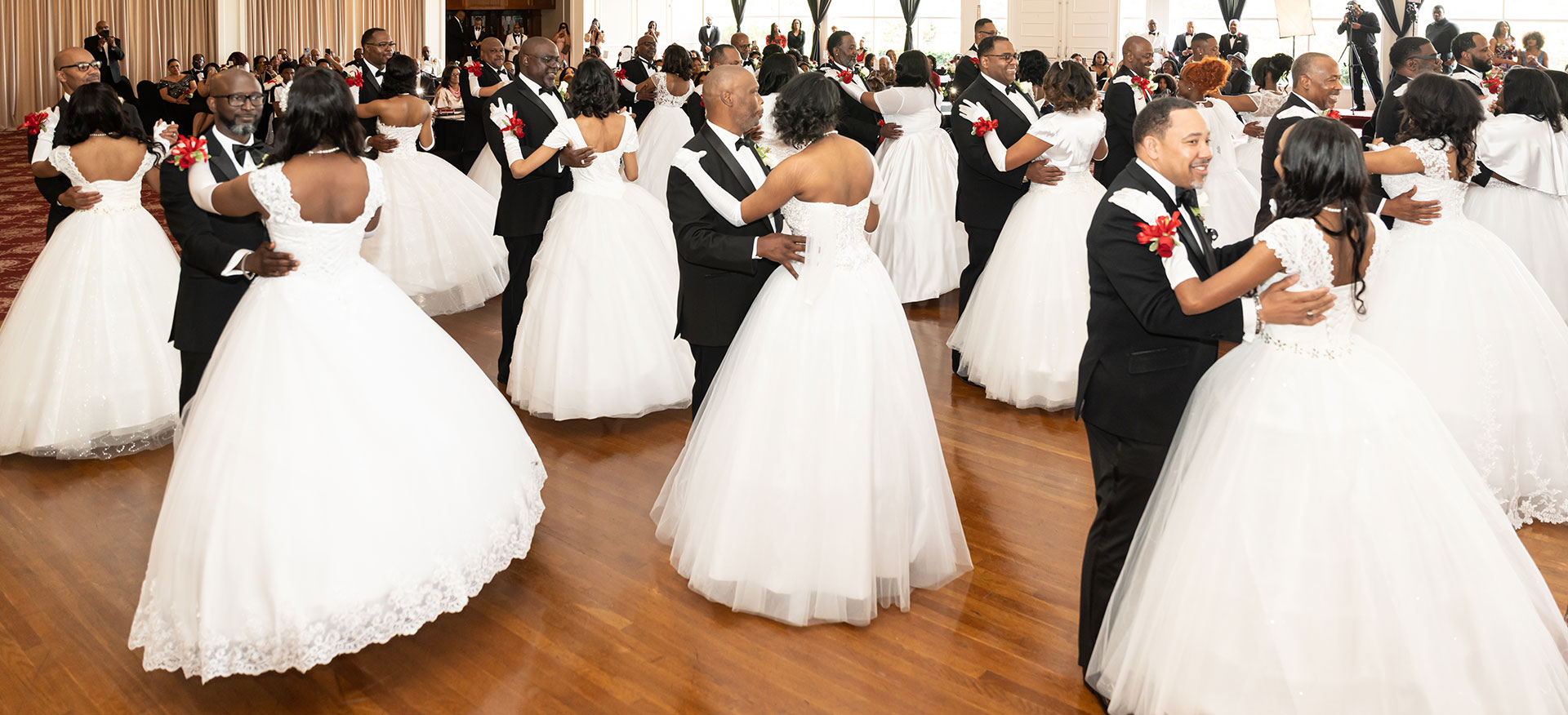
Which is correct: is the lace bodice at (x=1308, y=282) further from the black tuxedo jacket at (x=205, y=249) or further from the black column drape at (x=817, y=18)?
the black column drape at (x=817, y=18)

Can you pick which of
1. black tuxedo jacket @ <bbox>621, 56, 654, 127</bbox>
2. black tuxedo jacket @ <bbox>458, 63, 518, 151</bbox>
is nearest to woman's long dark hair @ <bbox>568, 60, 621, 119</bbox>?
black tuxedo jacket @ <bbox>458, 63, 518, 151</bbox>

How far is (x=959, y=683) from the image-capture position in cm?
300

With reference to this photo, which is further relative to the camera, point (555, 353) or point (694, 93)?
point (694, 93)

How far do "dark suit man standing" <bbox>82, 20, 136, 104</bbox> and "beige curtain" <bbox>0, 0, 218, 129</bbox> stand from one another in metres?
1.44

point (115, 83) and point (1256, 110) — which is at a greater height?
point (115, 83)

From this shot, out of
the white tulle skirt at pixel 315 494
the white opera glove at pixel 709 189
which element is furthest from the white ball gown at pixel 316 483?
the white opera glove at pixel 709 189

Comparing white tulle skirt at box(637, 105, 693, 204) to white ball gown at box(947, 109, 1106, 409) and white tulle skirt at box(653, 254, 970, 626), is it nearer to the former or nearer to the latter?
white ball gown at box(947, 109, 1106, 409)

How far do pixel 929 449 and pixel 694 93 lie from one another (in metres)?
5.98

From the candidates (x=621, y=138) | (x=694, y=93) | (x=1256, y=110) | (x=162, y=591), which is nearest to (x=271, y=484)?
(x=162, y=591)

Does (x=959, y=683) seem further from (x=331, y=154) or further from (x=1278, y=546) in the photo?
(x=331, y=154)

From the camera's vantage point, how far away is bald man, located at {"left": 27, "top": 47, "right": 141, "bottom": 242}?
15.3 feet

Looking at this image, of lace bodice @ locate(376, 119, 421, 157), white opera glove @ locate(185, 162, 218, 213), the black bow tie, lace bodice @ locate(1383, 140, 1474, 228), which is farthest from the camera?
lace bodice @ locate(376, 119, 421, 157)

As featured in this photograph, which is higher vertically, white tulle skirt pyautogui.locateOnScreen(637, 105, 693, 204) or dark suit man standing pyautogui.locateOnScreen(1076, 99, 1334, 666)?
white tulle skirt pyautogui.locateOnScreen(637, 105, 693, 204)

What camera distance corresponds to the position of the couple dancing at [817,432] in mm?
3229
